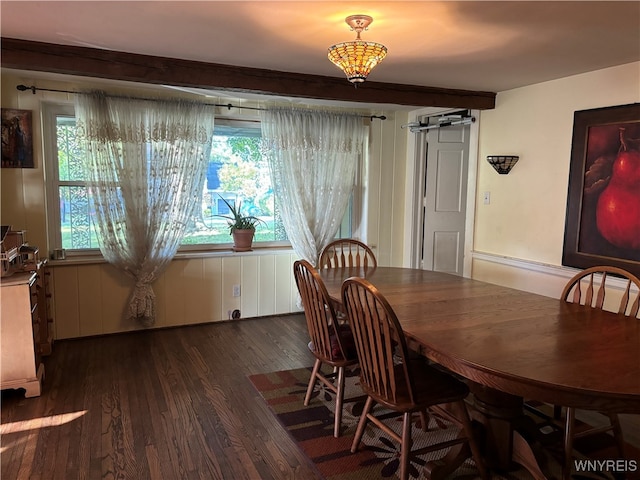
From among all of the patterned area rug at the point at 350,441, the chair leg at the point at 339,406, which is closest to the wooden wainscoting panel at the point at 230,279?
the patterned area rug at the point at 350,441

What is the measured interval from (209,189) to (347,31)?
2.40m

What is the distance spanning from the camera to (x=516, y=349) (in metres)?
1.75

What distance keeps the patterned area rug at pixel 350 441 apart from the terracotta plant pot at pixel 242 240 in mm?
1662

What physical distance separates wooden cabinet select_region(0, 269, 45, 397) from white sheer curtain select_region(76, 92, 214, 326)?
106cm

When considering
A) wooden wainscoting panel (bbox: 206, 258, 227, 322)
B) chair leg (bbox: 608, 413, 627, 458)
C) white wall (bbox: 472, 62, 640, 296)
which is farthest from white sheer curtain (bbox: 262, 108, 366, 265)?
chair leg (bbox: 608, 413, 627, 458)

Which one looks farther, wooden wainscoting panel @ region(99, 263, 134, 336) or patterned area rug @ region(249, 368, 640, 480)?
wooden wainscoting panel @ region(99, 263, 134, 336)

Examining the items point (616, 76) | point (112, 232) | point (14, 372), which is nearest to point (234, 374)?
point (14, 372)

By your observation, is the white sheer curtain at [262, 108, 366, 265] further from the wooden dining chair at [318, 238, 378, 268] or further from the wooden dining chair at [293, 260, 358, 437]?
the wooden dining chair at [293, 260, 358, 437]

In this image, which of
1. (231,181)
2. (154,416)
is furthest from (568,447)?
(231,181)

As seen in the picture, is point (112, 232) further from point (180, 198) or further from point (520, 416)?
point (520, 416)

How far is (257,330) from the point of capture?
4.21 meters

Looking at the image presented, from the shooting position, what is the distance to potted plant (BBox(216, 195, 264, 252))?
4.41 meters

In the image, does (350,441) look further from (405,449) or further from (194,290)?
(194,290)

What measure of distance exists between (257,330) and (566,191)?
2.74 metres
